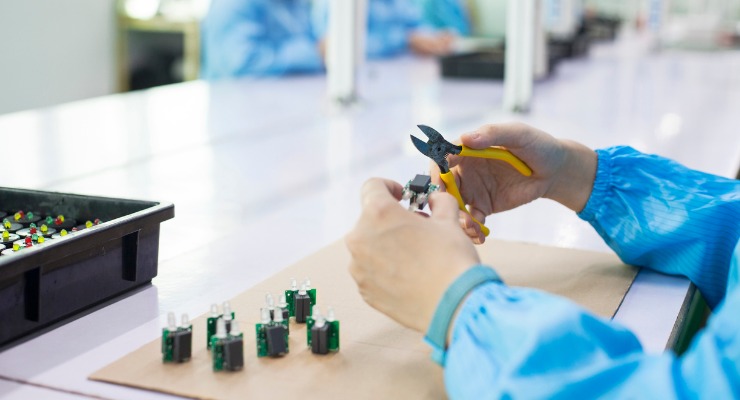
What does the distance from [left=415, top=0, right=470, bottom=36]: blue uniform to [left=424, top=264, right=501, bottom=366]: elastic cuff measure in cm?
429

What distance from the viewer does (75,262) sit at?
87 centimetres

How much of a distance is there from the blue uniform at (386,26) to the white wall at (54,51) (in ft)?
3.10

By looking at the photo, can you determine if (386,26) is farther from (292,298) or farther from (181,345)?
(181,345)

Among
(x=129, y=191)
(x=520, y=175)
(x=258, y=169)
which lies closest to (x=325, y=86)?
(x=258, y=169)

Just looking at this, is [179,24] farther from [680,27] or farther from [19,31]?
[680,27]

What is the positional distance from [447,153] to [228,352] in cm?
42

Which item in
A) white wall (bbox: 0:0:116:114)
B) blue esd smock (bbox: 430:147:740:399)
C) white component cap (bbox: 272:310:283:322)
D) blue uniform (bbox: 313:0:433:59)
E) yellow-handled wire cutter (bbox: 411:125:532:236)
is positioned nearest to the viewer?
blue esd smock (bbox: 430:147:740:399)

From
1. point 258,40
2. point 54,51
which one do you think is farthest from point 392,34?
point 54,51

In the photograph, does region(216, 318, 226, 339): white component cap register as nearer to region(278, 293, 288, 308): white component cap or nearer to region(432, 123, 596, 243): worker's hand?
region(278, 293, 288, 308): white component cap

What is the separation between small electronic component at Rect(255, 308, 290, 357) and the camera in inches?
31.7

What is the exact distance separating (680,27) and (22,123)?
412 cm

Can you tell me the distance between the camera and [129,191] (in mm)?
1533

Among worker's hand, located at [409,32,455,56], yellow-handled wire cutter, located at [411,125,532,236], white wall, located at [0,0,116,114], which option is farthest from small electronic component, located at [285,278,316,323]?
worker's hand, located at [409,32,455,56]

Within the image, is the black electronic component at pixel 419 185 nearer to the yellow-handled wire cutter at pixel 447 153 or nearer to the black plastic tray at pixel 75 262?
the yellow-handled wire cutter at pixel 447 153
